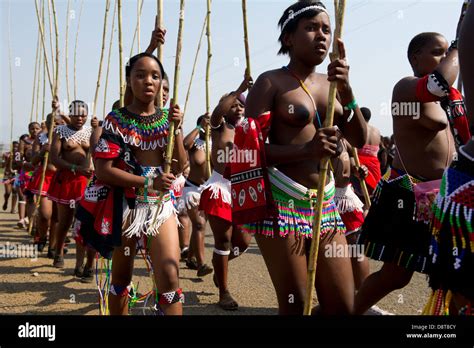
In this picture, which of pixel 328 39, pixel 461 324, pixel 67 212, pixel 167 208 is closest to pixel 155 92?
pixel 167 208

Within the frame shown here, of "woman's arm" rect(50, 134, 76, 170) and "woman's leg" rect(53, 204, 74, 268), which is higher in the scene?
"woman's arm" rect(50, 134, 76, 170)

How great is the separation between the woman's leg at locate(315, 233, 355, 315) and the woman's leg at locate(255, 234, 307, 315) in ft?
0.34

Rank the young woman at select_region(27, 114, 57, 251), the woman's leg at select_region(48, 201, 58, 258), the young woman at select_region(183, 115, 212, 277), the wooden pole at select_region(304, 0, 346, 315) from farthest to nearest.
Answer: the young woman at select_region(27, 114, 57, 251), the woman's leg at select_region(48, 201, 58, 258), the young woman at select_region(183, 115, 212, 277), the wooden pole at select_region(304, 0, 346, 315)

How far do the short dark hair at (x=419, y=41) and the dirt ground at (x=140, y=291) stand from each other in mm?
2235

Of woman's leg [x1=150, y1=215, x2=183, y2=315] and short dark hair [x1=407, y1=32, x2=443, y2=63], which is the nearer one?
woman's leg [x1=150, y1=215, x2=183, y2=315]

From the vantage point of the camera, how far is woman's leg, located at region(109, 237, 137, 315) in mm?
3614

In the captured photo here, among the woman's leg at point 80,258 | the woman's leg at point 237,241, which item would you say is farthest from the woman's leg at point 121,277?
the woman's leg at point 80,258

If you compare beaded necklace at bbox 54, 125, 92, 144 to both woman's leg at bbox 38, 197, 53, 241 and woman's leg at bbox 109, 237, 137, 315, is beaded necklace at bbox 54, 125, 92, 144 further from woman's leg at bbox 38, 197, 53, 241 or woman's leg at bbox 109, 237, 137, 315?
woman's leg at bbox 109, 237, 137, 315

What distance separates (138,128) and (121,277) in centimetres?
98

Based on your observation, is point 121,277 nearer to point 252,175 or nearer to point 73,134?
point 252,175

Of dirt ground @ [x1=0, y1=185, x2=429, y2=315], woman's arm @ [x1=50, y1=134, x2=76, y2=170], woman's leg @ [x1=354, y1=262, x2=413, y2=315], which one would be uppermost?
woman's arm @ [x1=50, y1=134, x2=76, y2=170]

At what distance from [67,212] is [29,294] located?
1.54 metres

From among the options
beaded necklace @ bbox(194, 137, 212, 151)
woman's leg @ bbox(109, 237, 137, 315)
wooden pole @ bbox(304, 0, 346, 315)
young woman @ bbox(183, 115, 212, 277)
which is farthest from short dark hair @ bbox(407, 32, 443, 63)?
beaded necklace @ bbox(194, 137, 212, 151)

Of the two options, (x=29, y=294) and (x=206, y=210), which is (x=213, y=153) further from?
(x=29, y=294)
